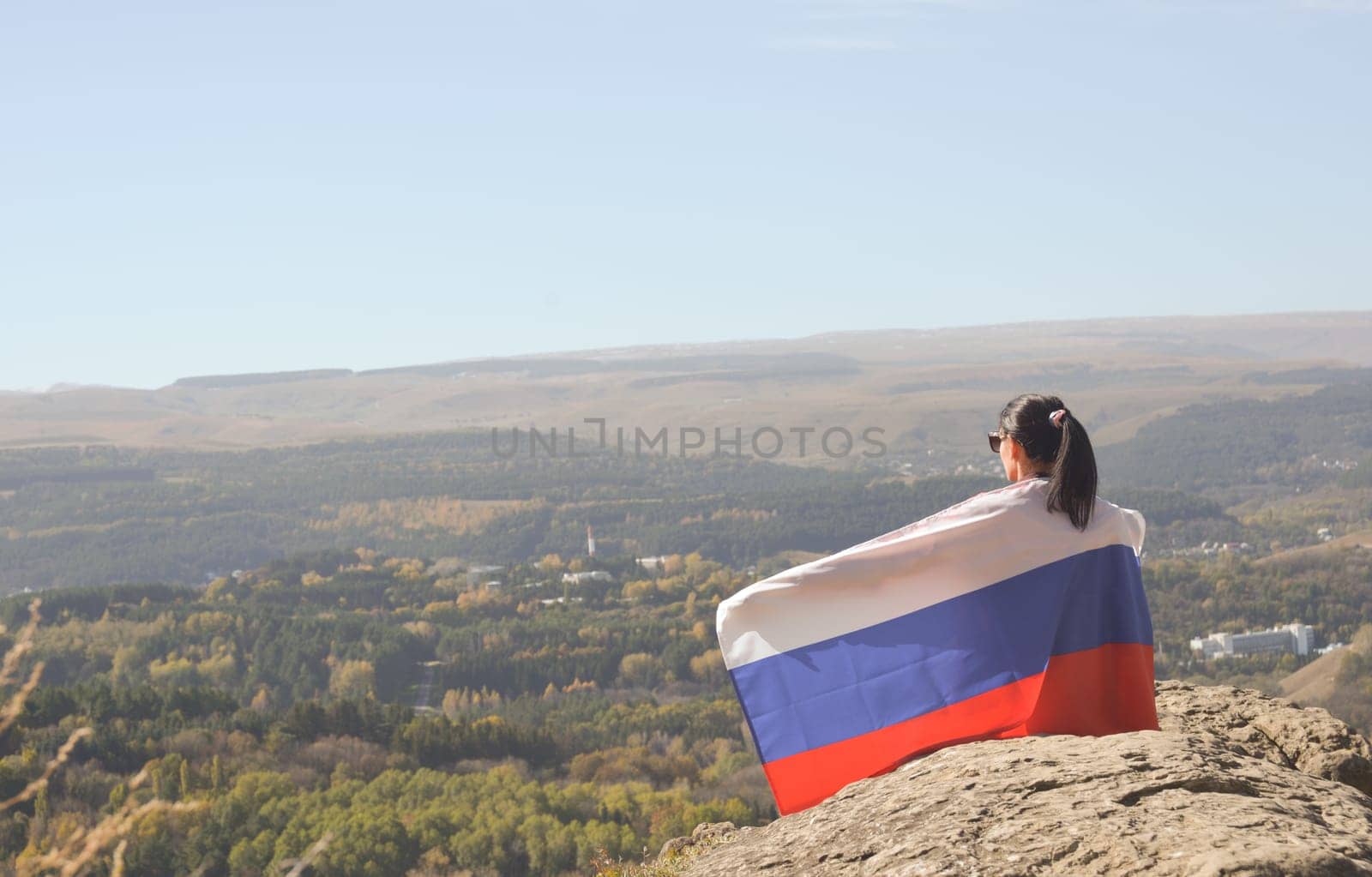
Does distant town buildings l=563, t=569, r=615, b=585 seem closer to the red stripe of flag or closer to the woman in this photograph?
the woman

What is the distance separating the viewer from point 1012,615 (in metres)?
7.51

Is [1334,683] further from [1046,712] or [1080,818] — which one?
[1080,818]

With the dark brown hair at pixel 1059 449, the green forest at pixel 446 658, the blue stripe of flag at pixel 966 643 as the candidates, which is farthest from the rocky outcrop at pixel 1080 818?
the green forest at pixel 446 658

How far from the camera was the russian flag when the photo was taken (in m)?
7.49

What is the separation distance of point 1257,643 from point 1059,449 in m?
76.1

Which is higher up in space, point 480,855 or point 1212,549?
point 480,855

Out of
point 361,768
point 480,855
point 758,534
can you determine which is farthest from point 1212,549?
point 480,855

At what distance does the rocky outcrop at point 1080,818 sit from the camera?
5695mm

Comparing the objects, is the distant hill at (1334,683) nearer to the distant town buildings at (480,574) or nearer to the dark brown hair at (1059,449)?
the dark brown hair at (1059,449)

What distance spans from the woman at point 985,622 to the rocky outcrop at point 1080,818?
23 cm

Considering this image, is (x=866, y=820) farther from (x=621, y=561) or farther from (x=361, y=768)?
(x=621, y=561)

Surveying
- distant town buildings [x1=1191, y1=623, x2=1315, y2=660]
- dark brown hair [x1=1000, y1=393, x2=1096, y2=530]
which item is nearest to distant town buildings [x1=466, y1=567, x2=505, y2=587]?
distant town buildings [x1=1191, y1=623, x2=1315, y2=660]

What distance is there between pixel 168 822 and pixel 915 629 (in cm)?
3674

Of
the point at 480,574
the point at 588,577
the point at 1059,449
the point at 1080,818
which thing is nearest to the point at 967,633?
the point at 1059,449
